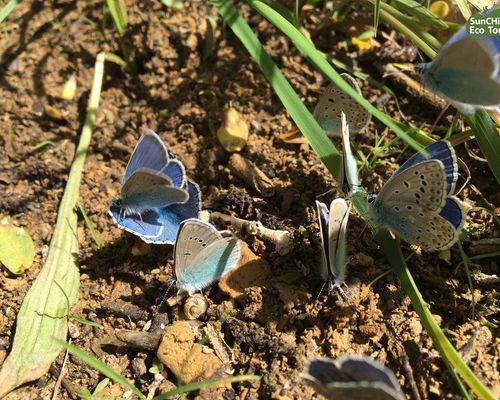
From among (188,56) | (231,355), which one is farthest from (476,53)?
(188,56)

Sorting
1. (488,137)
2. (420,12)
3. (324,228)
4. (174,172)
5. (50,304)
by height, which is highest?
(420,12)

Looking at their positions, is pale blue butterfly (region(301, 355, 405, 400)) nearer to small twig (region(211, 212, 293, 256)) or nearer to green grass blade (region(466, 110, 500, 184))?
small twig (region(211, 212, 293, 256))

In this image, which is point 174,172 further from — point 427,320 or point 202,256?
point 427,320

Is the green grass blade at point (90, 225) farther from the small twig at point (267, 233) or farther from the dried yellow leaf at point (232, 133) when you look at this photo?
the dried yellow leaf at point (232, 133)

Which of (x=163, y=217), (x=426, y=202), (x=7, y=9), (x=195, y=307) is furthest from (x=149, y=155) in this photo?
(x=426, y=202)

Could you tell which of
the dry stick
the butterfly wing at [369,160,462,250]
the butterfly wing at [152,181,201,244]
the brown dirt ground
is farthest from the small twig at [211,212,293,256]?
the dry stick
